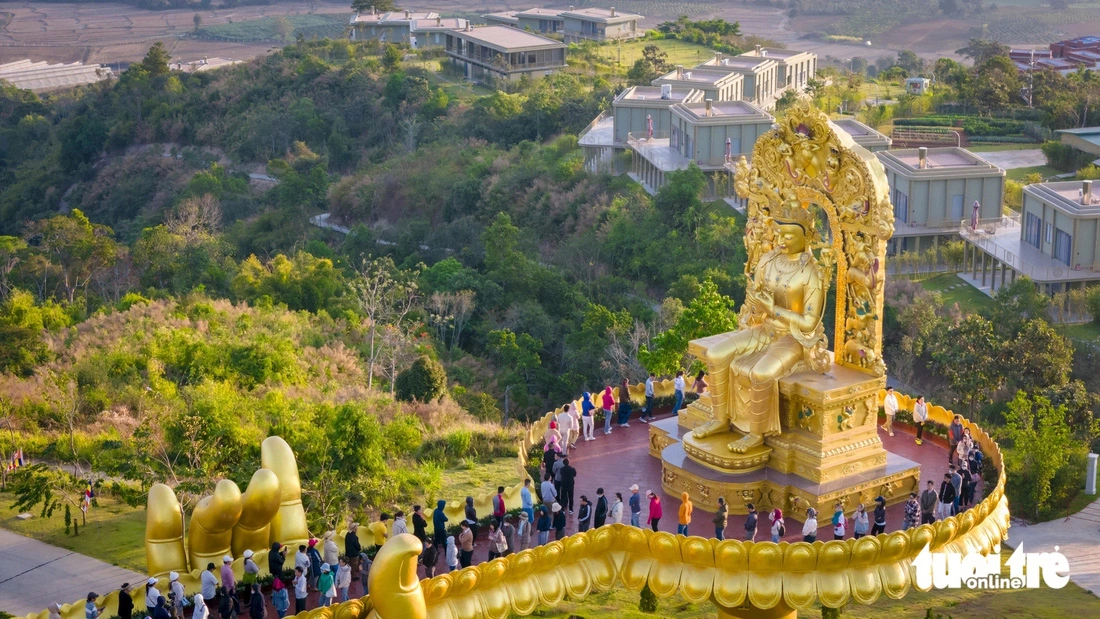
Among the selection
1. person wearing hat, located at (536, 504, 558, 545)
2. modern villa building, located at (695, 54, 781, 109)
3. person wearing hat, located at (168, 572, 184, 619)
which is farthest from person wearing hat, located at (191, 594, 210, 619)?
modern villa building, located at (695, 54, 781, 109)

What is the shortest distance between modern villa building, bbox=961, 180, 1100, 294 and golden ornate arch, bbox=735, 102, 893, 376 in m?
19.7

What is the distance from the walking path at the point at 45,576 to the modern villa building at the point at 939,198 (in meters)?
28.6

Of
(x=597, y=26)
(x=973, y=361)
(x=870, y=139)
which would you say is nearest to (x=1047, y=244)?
(x=973, y=361)

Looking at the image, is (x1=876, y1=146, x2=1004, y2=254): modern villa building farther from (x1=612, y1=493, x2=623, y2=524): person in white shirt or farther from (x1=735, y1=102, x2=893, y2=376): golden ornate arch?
(x1=612, y1=493, x2=623, y2=524): person in white shirt

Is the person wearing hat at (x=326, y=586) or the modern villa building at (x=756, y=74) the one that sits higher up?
the modern villa building at (x=756, y=74)

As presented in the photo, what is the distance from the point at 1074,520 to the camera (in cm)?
2669

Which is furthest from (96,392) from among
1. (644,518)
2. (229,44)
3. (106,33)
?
(106,33)

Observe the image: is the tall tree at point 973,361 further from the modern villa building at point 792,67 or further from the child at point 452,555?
the modern villa building at point 792,67

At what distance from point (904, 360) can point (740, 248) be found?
386 inches

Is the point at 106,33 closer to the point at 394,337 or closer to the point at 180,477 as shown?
the point at 394,337

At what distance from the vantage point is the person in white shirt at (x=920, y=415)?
23.4 metres

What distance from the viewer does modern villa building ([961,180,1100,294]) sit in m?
38.6

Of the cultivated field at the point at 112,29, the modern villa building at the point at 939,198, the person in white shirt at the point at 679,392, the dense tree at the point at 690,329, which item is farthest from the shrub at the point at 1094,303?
the cultivated field at the point at 112,29

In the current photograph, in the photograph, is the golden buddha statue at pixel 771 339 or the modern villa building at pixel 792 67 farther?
the modern villa building at pixel 792 67
